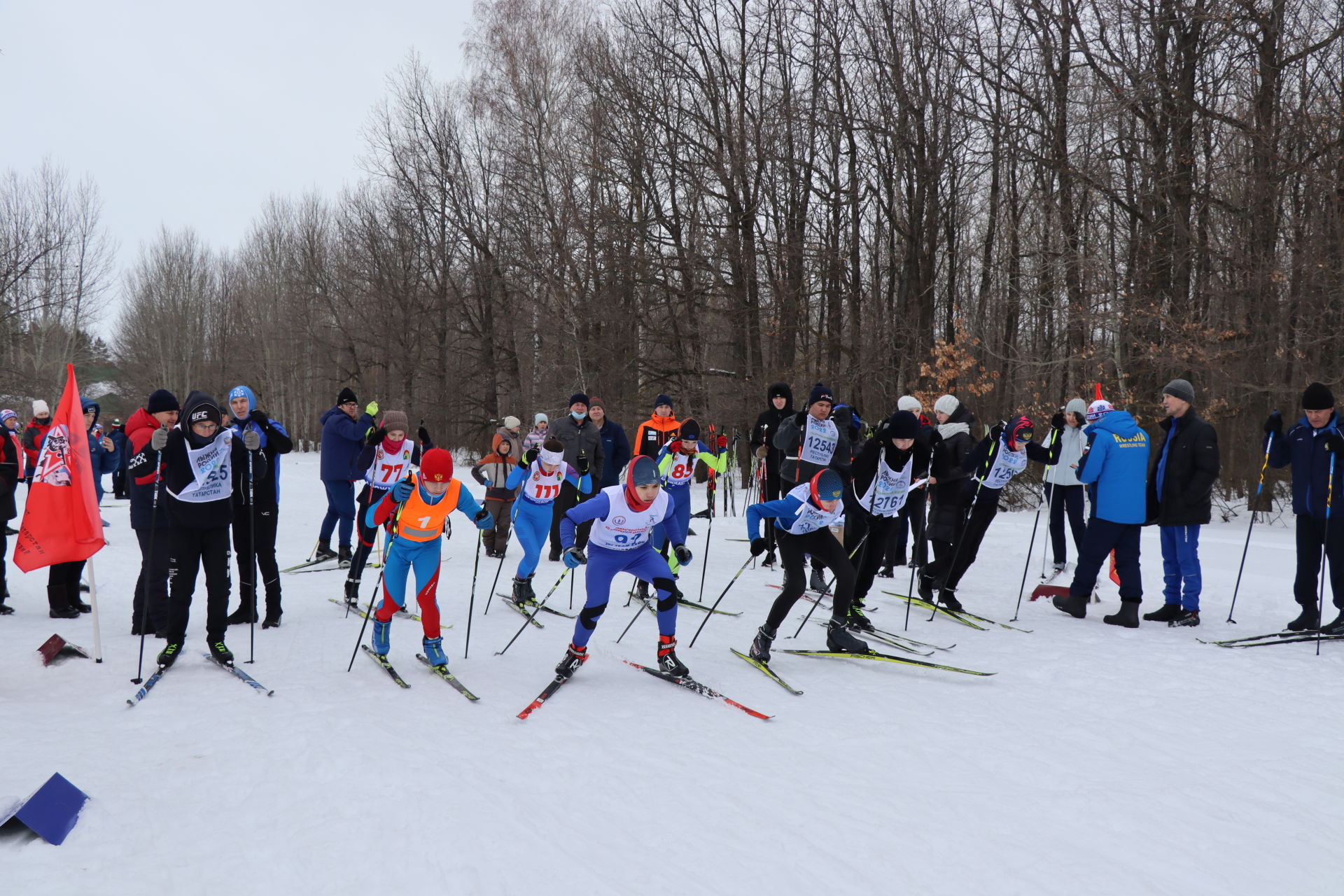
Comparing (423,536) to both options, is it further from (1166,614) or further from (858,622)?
(1166,614)

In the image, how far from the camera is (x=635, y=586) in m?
8.39

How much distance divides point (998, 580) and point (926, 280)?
1238 cm

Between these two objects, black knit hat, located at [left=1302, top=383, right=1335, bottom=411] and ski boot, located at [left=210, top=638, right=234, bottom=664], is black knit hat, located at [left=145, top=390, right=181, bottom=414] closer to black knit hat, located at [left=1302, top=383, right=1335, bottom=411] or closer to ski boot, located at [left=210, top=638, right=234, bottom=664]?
ski boot, located at [left=210, top=638, right=234, bottom=664]

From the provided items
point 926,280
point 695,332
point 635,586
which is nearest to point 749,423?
point 695,332

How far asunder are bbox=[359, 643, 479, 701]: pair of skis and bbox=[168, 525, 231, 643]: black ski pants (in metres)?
0.99

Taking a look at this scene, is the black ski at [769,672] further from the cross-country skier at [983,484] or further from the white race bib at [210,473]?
the white race bib at [210,473]

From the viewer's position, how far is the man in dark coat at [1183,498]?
6980mm

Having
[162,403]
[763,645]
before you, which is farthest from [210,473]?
[763,645]

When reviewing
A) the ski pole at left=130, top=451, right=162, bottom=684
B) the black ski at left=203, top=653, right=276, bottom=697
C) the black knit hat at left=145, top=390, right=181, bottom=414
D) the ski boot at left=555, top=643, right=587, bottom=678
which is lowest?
the black ski at left=203, top=653, right=276, bottom=697

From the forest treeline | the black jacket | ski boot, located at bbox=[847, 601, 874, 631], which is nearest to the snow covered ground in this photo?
ski boot, located at bbox=[847, 601, 874, 631]

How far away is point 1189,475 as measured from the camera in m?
7.11

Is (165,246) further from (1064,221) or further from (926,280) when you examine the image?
(1064,221)

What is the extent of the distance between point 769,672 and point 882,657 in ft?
2.84

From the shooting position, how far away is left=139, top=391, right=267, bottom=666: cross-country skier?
17.1 ft
